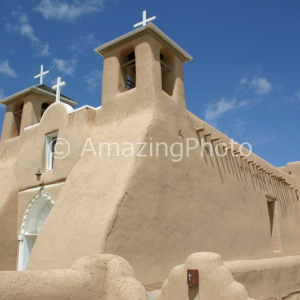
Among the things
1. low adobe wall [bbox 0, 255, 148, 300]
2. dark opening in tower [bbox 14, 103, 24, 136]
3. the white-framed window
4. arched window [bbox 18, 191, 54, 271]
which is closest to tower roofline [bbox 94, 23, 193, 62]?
the white-framed window

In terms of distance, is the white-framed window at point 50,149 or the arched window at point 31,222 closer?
the arched window at point 31,222

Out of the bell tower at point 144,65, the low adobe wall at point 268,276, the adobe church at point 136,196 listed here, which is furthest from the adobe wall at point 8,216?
the low adobe wall at point 268,276

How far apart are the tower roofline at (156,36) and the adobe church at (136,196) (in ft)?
0.08

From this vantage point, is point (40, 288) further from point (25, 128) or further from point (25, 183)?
point (25, 128)

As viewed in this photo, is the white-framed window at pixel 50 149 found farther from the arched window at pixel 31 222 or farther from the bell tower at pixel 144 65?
the bell tower at pixel 144 65

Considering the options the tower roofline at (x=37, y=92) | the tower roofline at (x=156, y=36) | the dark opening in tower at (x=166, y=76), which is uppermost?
the tower roofline at (x=37, y=92)

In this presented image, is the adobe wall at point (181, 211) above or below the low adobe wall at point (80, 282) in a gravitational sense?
above

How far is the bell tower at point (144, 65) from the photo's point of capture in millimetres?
8367

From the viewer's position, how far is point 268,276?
746 centimetres

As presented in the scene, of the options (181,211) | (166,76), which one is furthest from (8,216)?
(166,76)

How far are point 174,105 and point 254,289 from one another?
14.3ft

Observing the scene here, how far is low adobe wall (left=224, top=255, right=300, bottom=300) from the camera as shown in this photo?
264 inches

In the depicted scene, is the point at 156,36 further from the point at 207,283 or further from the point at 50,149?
the point at 207,283

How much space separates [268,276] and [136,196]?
3.24 meters
